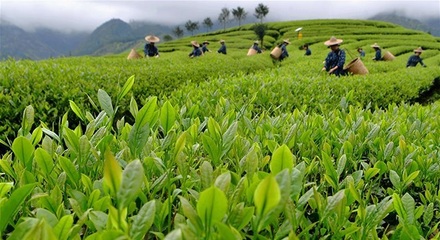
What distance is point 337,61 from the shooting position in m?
10.4

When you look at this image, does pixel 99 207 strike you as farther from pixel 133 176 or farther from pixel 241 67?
pixel 241 67

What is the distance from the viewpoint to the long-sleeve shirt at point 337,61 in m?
10.2

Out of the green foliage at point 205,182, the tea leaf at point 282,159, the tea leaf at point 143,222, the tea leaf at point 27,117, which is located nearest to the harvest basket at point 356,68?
the green foliage at point 205,182

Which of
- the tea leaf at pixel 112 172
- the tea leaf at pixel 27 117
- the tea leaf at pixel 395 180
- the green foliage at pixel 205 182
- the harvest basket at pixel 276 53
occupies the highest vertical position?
the tea leaf at pixel 112 172

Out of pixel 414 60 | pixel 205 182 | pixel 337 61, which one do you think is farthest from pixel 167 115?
pixel 414 60

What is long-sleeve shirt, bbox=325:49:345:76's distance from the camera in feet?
33.3

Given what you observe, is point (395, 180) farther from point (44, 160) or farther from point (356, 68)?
point (356, 68)

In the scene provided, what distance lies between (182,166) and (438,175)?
1.33 meters

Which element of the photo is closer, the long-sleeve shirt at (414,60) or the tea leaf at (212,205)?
the tea leaf at (212,205)

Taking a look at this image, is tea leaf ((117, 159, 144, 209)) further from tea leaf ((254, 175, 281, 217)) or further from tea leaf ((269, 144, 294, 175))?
tea leaf ((269, 144, 294, 175))

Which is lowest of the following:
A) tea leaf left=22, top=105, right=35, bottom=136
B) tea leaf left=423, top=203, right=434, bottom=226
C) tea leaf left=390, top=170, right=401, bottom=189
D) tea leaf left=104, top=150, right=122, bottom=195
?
tea leaf left=423, top=203, right=434, bottom=226

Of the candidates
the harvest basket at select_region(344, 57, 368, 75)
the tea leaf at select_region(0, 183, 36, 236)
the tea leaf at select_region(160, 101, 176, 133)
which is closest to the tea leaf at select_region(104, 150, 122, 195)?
the tea leaf at select_region(0, 183, 36, 236)

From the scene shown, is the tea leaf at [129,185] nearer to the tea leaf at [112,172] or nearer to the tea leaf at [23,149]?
the tea leaf at [112,172]

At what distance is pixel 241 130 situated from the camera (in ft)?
7.02
